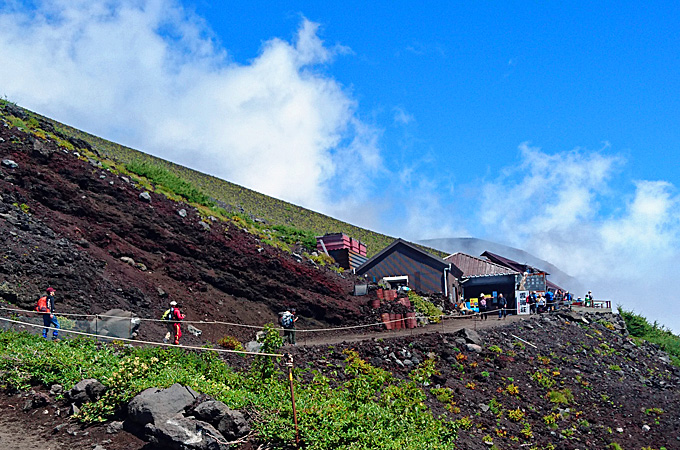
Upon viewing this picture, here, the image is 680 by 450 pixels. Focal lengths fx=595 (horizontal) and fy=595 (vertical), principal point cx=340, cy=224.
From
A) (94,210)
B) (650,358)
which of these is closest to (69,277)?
(94,210)

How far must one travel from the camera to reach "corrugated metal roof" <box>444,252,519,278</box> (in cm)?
3850

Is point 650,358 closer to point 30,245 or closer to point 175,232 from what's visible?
point 175,232

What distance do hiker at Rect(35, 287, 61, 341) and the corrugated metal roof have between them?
27.8m

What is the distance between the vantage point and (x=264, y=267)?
77.6ft

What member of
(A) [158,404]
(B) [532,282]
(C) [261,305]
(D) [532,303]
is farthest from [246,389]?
(B) [532,282]

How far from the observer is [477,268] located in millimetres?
39719

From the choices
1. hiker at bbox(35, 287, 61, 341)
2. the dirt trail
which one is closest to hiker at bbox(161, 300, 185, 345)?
hiker at bbox(35, 287, 61, 341)

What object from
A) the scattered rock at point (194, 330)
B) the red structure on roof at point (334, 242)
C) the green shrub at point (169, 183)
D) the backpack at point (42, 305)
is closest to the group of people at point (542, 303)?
the red structure on roof at point (334, 242)

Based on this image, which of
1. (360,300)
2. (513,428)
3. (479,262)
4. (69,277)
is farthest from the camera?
(479,262)

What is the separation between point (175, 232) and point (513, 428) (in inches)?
561

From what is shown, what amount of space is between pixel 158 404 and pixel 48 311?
239 inches

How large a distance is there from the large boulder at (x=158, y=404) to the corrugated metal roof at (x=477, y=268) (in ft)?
100.0

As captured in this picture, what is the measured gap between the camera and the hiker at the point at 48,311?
43.0ft

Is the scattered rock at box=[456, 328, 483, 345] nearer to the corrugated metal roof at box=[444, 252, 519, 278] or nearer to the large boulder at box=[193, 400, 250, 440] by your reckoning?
the large boulder at box=[193, 400, 250, 440]
